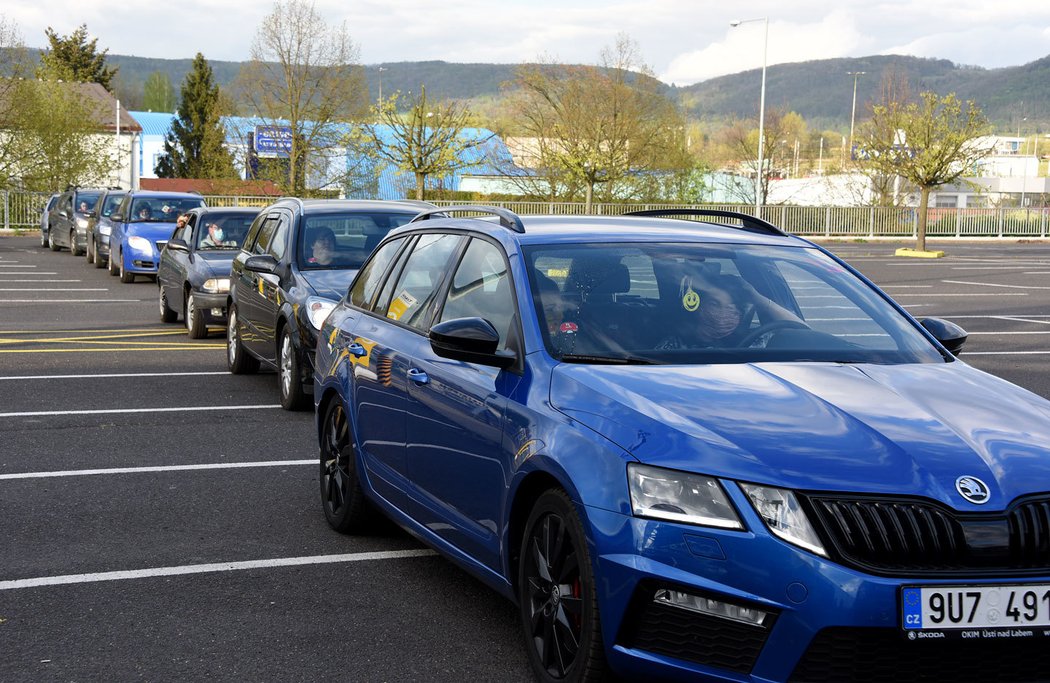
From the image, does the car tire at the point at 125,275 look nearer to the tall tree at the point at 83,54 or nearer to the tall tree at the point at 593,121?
the tall tree at the point at 593,121

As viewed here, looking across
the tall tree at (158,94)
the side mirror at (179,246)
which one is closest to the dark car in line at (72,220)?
the side mirror at (179,246)

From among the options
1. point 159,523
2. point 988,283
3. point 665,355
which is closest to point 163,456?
point 159,523

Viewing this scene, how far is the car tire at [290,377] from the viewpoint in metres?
10.2

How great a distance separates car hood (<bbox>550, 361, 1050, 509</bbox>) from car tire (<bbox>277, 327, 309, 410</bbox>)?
19.8ft

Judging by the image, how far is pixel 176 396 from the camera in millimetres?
11094

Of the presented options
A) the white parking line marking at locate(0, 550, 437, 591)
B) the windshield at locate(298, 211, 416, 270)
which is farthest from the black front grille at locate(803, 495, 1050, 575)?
the windshield at locate(298, 211, 416, 270)

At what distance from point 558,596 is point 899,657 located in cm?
108

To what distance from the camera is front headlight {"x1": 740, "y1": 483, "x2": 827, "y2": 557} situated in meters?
3.47

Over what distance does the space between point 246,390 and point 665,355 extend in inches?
296

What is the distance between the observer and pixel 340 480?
6.51 m

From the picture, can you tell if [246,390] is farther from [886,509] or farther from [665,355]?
[886,509]

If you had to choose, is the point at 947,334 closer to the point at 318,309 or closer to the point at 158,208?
the point at 318,309

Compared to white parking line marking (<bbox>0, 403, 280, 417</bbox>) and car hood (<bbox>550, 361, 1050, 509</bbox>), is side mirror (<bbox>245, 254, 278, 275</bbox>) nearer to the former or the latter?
white parking line marking (<bbox>0, 403, 280, 417</bbox>)

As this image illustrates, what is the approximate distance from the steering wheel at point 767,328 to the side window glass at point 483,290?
2.77 feet
